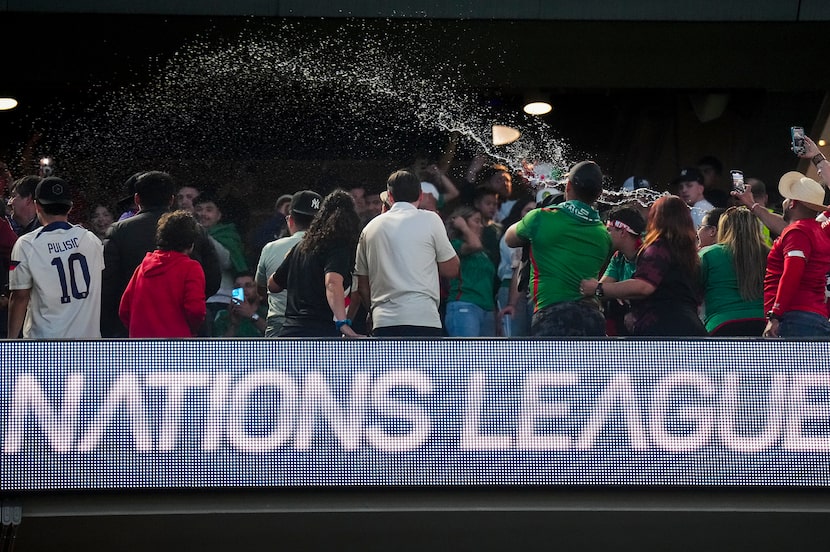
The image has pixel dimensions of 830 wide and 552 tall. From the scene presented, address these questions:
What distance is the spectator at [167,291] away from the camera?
5.42 m

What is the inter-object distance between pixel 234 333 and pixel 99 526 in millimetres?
3394

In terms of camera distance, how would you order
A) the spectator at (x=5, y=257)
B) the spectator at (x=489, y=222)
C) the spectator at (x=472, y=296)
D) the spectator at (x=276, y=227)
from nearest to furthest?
the spectator at (x=5, y=257) → the spectator at (x=472, y=296) → the spectator at (x=489, y=222) → the spectator at (x=276, y=227)

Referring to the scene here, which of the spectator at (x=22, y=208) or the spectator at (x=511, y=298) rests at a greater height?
the spectator at (x=22, y=208)

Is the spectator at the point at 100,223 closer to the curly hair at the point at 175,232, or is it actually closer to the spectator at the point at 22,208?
the spectator at the point at 22,208

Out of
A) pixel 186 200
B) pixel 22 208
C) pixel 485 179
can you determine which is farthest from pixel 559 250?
pixel 485 179

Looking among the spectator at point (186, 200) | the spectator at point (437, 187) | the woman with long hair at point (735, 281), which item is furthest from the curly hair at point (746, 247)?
the spectator at point (186, 200)

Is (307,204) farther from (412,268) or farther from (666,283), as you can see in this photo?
(666,283)

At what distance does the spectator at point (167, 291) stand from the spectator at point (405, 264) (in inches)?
31.9

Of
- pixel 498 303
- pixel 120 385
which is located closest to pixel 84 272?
pixel 120 385

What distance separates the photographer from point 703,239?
19.6 feet

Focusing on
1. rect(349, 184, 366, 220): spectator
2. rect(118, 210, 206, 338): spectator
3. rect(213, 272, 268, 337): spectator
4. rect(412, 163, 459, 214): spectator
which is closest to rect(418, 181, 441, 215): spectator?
rect(412, 163, 459, 214): spectator

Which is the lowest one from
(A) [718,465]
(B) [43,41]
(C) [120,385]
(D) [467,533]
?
(D) [467,533]

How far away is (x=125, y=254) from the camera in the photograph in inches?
227

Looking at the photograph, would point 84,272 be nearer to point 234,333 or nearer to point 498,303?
point 234,333
